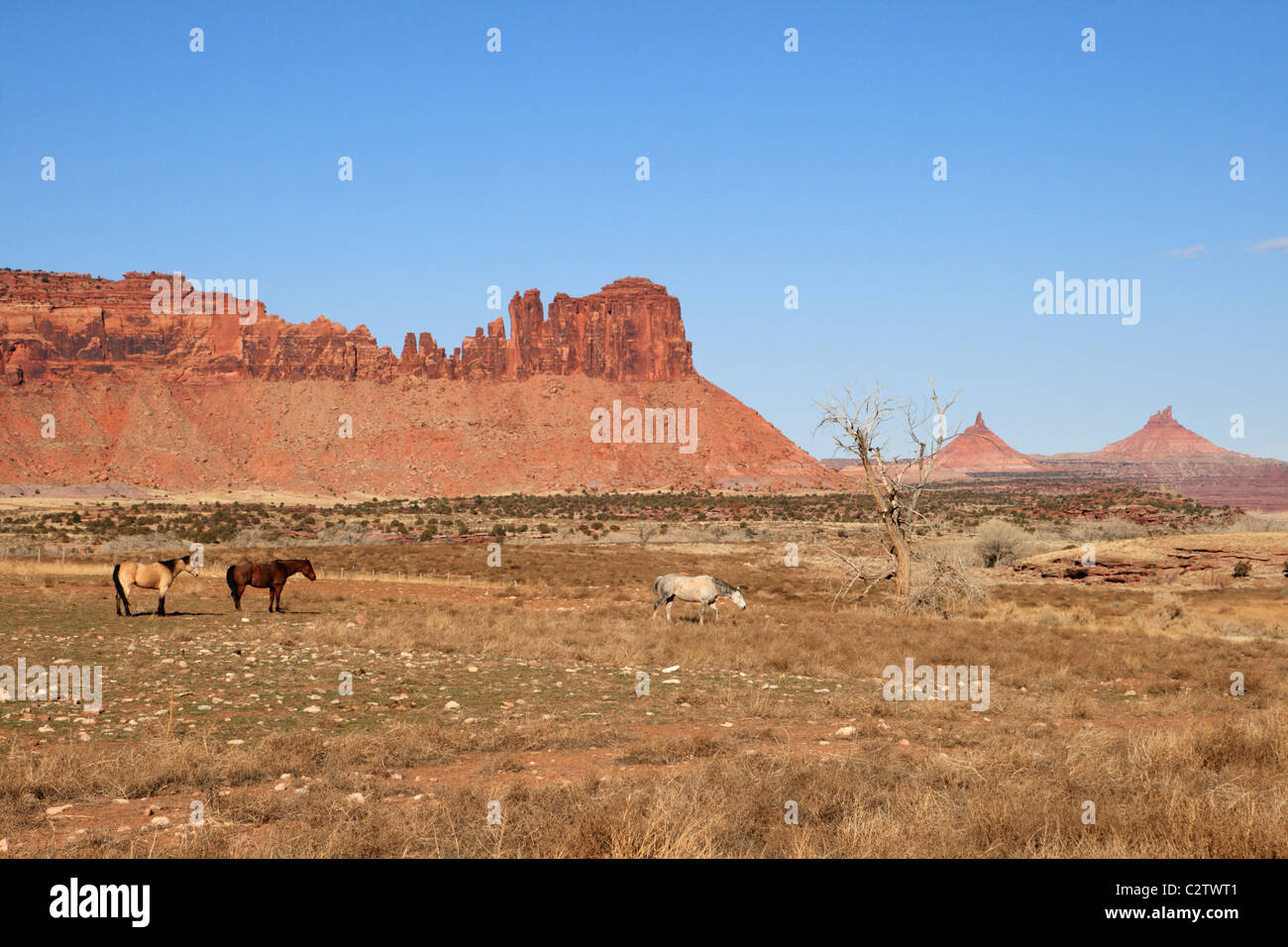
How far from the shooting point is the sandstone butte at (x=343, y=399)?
133125 mm

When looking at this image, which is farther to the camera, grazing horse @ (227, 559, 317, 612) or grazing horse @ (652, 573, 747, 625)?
grazing horse @ (652, 573, 747, 625)

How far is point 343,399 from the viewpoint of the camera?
15488 centimetres

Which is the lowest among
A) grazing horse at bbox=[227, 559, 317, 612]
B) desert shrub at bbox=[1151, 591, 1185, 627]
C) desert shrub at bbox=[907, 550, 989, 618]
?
desert shrub at bbox=[1151, 591, 1185, 627]

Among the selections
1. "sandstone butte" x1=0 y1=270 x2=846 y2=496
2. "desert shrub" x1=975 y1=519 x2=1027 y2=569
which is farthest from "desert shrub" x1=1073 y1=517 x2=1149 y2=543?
"sandstone butte" x1=0 y1=270 x2=846 y2=496

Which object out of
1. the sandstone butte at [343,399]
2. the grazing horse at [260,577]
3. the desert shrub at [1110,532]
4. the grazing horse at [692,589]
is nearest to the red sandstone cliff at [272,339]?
the sandstone butte at [343,399]

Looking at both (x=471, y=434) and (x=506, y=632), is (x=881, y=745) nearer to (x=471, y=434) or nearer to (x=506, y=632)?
(x=506, y=632)

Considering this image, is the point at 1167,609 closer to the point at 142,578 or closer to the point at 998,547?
the point at 998,547

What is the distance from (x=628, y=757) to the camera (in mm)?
9414

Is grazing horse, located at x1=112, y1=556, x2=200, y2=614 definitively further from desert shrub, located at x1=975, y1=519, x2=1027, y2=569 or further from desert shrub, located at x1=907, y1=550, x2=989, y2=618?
desert shrub, located at x1=975, y1=519, x2=1027, y2=569

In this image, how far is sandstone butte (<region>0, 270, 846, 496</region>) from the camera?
133 m
